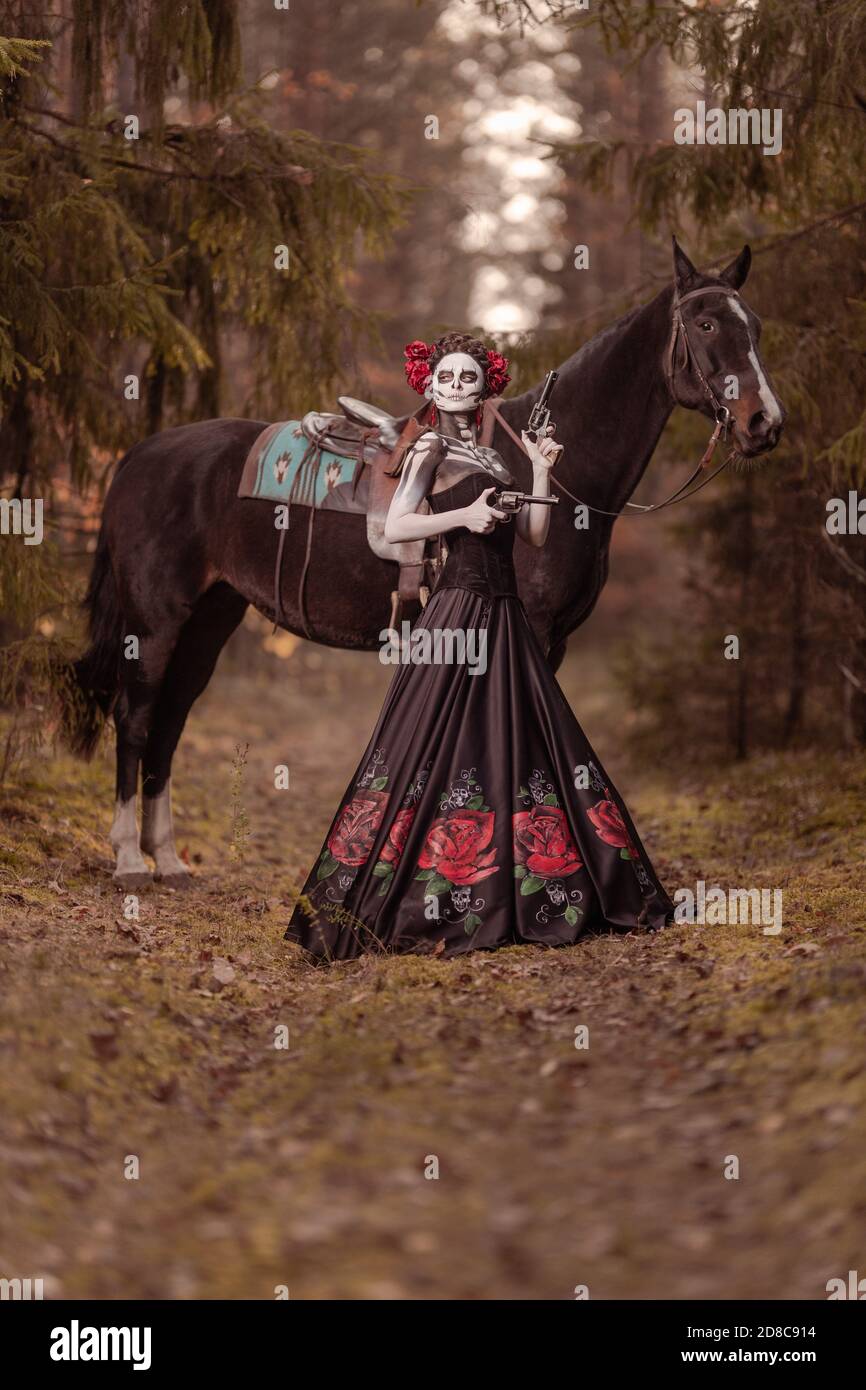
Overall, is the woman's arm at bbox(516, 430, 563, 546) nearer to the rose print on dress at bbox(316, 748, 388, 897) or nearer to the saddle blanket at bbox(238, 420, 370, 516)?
the saddle blanket at bbox(238, 420, 370, 516)

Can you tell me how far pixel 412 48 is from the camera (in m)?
21.0

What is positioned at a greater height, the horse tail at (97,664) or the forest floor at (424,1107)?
the horse tail at (97,664)

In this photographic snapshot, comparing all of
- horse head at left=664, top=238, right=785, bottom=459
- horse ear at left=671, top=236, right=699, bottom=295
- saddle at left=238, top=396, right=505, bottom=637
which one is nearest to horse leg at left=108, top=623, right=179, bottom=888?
saddle at left=238, top=396, right=505, bottom=637

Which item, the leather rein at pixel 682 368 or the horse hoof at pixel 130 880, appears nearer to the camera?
→ the leather rein at pixel 682 368

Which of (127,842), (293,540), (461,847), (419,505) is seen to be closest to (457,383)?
(419,505)

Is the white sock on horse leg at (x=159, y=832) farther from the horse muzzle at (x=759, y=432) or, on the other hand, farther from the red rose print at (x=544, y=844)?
the horse muzzle at (x=759, y=432)

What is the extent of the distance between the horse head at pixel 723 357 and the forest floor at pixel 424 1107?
2309 millimetres

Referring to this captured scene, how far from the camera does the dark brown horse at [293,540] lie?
6.12 meters

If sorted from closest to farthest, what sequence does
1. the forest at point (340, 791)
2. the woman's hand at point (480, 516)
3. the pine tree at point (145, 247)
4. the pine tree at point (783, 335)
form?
the forest at point (340, 791) < the woman's hand at point (480, 516) < the pine tree at point (145, 247) < the pine tree at point (783, 335)

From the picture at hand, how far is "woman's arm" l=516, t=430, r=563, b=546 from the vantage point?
5.97 meters

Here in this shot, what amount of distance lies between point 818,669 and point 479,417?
16.8 feet

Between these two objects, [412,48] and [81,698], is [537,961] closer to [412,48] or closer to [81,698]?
[81,698]

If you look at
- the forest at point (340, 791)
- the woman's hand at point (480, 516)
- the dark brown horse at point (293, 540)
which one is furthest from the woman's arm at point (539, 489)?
the forest at point (340, 791)

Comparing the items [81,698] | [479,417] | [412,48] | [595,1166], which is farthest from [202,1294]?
[412,48]
